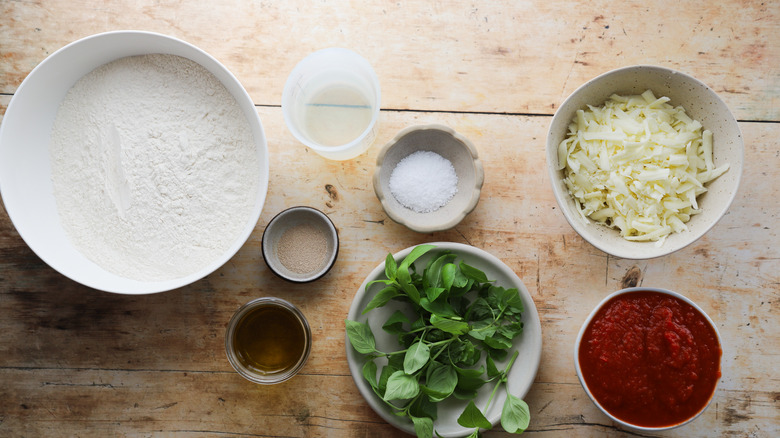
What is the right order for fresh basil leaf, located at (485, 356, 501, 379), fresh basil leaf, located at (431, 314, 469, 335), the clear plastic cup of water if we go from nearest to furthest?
1. fresh basil leaf, located at (431, 314, 469, 335)
2. fresh basil leaf, located at (485, 356, 501, 379)
3. the clear plastic cup of water

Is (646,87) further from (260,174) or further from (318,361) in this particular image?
(318,361)

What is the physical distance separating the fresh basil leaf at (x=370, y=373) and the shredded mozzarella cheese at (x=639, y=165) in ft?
2.22

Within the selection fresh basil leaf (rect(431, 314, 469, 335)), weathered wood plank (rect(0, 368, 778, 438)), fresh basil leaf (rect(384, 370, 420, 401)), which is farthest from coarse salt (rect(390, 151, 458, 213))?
weathered wood plank (rect(0, 368, 778, 438))

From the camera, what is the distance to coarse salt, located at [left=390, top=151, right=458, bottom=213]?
53.3 inches

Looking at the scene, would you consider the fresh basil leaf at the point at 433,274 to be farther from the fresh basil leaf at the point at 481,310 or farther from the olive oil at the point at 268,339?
the olive oil at the point at 268,339

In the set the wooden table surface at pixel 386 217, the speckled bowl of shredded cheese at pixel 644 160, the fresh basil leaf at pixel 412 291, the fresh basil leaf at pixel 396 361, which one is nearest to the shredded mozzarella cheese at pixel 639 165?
the speckled bowl of shredded cheese at pixel 644 160

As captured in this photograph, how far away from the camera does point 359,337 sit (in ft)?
4.06

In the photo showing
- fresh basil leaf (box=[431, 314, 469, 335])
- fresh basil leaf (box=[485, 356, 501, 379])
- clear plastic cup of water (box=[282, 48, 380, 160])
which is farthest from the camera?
clear plastic cup of water (box=[282, 48, 380, 160])

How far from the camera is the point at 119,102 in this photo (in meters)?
1.29

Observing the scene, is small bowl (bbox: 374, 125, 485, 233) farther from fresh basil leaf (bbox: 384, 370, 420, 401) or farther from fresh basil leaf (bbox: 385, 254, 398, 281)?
fresh basil leaf (bbox: 384, 370, 420, 401)

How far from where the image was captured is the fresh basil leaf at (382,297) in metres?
1.23

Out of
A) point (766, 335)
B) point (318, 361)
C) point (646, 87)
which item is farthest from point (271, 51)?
point (766, 335)

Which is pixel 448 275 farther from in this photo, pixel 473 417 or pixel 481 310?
pixel 473 417

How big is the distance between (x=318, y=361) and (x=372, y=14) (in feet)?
3.31
